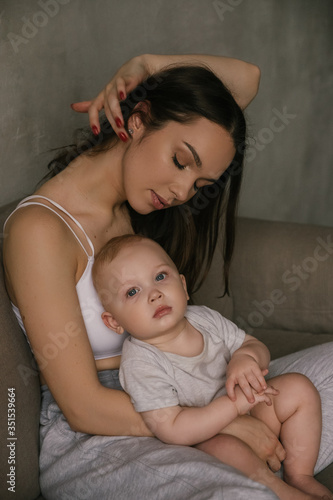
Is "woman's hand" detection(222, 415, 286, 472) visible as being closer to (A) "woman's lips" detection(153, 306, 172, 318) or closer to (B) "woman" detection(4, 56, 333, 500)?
(B) "woman" detection(4, 56, 333, 500)

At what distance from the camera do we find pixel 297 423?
4.77 feet

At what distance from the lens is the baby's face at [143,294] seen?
1.42 m

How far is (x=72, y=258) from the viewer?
57.7 inches

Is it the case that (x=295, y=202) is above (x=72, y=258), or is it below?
below

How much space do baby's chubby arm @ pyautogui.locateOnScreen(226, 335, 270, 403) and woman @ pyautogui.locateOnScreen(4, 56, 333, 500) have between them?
0.11 meters

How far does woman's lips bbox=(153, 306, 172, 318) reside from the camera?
1426 millimetres

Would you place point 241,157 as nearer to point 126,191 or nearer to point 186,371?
point 126,191

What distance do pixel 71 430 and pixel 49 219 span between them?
513mm

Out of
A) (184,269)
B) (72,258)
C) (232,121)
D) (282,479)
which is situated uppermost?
(232,121)

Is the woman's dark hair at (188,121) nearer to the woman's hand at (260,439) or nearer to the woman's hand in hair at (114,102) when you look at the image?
the woman's hand in hair at (114,102)

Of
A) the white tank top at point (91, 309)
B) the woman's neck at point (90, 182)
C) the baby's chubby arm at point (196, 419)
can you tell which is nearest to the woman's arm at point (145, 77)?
the woman's neck at point (90, 182)

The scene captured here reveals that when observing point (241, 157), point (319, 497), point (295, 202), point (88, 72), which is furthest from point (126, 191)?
point (295, 202)

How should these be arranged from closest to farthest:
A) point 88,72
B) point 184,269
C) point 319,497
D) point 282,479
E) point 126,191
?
point 319,497 < point 282,479 < point 126,191 < point 184,269 < point 88,72

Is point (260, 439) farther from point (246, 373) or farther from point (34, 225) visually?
point (34, 225)
